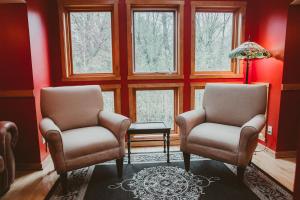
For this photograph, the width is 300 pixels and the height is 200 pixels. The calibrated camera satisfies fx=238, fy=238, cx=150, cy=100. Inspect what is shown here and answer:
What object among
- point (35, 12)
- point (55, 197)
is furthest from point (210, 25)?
point (55, 197)

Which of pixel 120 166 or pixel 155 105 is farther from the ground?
pixel 155 105

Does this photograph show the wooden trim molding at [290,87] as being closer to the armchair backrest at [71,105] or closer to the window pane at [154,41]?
the window pane at [154,41]

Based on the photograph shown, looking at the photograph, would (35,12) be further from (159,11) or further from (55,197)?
(55,197)

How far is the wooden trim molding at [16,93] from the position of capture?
8.42 feet

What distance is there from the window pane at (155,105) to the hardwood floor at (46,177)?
1323 mm

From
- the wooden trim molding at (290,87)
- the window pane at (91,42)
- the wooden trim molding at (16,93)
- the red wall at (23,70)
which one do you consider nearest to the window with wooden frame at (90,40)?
the window pane at (91,42)

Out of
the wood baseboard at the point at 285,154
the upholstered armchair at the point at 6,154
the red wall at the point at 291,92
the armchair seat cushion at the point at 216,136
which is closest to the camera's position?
the upholstered armchair at the point at 6,154

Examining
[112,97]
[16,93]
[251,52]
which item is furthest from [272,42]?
[16,93]

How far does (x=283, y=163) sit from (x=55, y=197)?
2.48m

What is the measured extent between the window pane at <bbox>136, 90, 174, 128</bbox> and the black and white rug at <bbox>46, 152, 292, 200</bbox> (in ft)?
2.90

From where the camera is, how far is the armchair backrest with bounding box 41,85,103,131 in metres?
2.56

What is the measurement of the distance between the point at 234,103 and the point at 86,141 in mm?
1671

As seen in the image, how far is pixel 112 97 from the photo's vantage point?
3.47 m

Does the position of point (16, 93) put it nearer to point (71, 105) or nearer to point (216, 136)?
point (71, 105)
